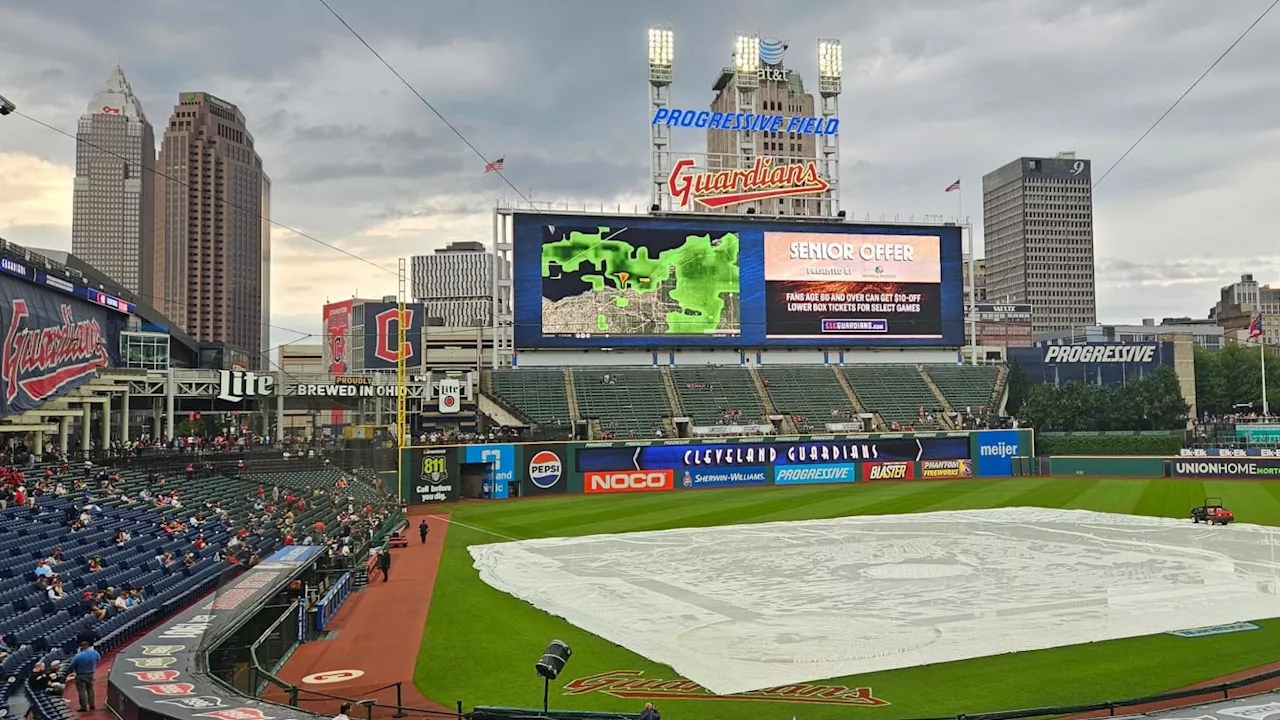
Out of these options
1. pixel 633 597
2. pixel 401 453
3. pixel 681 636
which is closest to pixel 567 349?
pixel 401 453

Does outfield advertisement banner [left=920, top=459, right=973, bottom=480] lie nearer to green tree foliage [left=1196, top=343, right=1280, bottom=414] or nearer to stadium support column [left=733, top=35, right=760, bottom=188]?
stadium support column [left=733, top=35, right=760, bottom=188]

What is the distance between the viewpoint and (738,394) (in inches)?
2840

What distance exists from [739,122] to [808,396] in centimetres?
2172

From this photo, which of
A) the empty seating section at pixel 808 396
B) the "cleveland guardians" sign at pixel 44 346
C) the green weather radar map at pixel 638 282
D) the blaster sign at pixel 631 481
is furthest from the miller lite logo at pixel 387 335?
the "cleveland guardians" sign at pixel 44 346

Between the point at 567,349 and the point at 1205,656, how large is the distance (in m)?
53.1

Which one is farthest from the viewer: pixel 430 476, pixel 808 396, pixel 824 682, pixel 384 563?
pixel 808 396

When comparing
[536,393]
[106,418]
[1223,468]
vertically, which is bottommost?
[1223,468]

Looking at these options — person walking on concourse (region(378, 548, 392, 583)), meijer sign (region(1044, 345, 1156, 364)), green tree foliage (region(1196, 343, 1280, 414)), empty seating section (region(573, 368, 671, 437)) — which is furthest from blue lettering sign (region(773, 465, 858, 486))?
green tree foliage (region(1196, 343, 1280, 414))

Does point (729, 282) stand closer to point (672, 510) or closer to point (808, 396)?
point (808, 396)

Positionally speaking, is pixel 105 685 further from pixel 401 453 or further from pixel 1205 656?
pixel 401 453

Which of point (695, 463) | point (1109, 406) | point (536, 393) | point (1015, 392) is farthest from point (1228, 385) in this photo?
point (536, 393)

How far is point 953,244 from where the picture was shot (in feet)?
246

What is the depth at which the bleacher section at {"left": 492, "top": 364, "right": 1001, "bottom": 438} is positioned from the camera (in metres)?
67.9

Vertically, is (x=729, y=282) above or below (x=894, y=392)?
above
